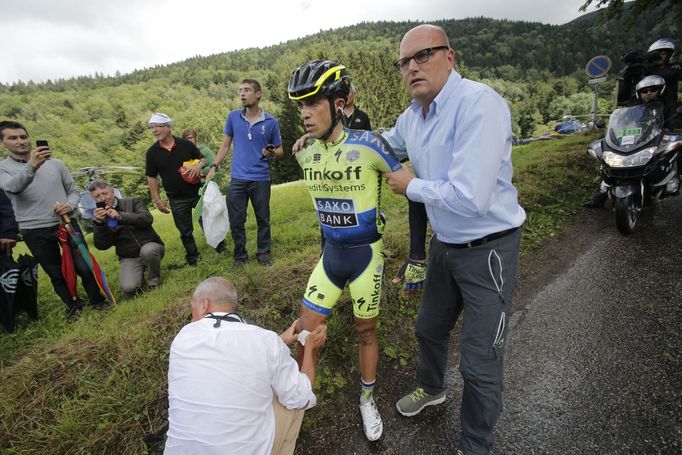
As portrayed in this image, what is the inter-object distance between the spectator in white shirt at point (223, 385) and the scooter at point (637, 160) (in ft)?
20.0

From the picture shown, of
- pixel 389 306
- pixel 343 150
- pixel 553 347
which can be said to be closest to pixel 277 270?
pixel 389 306

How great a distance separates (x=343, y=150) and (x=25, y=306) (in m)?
5.39

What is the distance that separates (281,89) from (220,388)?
68.9 meters

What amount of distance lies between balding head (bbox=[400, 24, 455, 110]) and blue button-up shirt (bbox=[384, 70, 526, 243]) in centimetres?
7

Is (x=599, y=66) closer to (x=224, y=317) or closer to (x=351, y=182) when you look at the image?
(x=351, y=182)

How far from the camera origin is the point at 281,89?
6425 centimetres

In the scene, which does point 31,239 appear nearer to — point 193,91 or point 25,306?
point 25,306

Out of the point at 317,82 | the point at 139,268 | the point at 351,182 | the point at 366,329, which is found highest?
the point at 317,82

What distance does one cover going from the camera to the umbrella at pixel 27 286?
475 centimetres

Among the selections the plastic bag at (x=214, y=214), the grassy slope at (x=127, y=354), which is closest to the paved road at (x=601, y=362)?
the grassy slope at (x=127, y=354)

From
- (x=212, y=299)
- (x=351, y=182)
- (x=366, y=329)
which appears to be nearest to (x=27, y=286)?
(x=212, y=299)

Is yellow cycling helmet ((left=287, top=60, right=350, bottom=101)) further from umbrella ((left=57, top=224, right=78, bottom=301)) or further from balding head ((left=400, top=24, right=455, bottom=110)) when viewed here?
umbrella ((left=57, top=224, right=78, bottom=301))

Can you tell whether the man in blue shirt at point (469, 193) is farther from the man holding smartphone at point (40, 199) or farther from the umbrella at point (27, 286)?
the umbrella at point (27, 286)

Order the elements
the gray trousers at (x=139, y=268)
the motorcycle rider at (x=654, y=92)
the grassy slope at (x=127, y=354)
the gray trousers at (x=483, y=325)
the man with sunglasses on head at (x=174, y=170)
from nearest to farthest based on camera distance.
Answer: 1. the gray trousers at (x=483, y=325)
2. the grassy slope at (x=127, y=354)
3. the gray trousers at (x=139, y=268)
4. the motorcycle rider at (x=654, y=92)
5. the man with sunglasses on head at (x=174, y=170)
